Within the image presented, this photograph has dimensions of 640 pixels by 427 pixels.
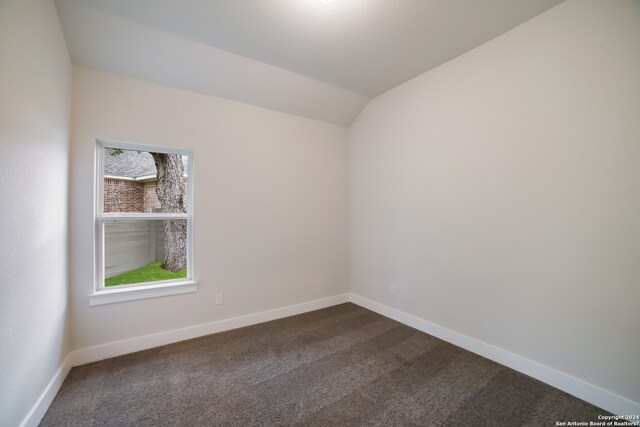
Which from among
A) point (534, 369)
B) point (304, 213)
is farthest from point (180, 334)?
point (534, 369)

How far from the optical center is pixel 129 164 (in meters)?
2.55

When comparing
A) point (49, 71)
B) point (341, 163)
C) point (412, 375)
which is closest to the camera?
point (49, 71)

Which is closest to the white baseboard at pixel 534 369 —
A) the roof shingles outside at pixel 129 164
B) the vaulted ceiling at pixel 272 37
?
the vaulted ceiling at pixel 272 37

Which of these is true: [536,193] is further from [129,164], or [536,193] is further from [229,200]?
[129,164]

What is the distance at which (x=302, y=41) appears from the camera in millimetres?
2289

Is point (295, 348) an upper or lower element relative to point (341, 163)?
lower

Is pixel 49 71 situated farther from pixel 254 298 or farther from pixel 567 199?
pixel 567 199

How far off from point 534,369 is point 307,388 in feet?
5.77

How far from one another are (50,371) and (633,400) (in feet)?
12.4

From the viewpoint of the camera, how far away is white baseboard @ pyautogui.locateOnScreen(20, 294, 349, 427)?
1.66 meters

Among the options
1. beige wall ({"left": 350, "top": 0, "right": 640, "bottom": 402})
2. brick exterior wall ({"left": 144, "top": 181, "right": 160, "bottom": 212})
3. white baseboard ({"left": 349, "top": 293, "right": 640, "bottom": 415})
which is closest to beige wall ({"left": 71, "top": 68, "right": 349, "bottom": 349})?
brick exterior wall ({"left": 144, "top": 181, "right": 160, "bottom": 212})

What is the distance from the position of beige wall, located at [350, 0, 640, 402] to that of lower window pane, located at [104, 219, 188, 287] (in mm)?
2485

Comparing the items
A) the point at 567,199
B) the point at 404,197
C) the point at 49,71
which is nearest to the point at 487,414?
the point at 567,199

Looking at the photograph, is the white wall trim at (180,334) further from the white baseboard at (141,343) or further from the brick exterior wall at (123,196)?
the brick exterior wall at (123,196)
